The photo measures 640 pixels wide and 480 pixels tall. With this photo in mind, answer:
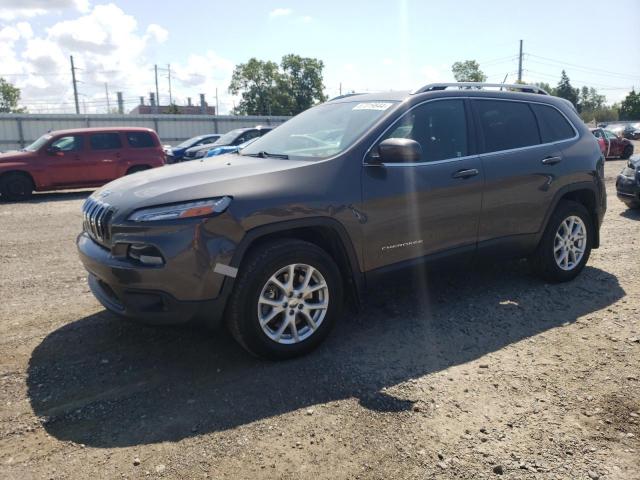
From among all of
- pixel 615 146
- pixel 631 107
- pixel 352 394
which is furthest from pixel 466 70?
pixel 352 394

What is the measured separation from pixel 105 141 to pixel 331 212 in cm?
1174

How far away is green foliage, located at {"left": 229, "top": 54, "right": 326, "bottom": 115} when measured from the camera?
76.6 metres

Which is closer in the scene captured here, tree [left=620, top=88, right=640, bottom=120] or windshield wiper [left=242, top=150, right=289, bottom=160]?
windshield wiper [left=242, top=150, right=289, bottom=160]

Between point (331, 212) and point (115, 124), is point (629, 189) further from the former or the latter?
point (115, 124)

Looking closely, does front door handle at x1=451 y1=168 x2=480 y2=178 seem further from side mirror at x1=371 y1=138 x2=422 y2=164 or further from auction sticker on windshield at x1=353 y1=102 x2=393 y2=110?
auction sticker on windshield at x1=353 y1=102 x2=393 y2=110

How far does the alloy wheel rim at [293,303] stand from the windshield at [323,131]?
2.93 ft

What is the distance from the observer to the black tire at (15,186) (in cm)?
1238

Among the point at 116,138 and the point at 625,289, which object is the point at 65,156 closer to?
the point at 116,138

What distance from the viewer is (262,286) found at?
132 inches

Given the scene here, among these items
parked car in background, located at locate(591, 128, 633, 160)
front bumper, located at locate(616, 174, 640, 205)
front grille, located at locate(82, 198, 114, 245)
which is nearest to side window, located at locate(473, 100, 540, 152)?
front grille, located at locate(82, 198, 114, 245)

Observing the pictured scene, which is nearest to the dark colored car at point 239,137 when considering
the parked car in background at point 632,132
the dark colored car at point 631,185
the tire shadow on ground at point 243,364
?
the dark colored car at point 631,185

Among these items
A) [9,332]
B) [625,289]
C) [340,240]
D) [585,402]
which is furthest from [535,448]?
[9,332]

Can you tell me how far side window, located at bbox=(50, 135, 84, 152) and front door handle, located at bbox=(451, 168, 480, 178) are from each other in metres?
11.6

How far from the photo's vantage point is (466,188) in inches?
168
